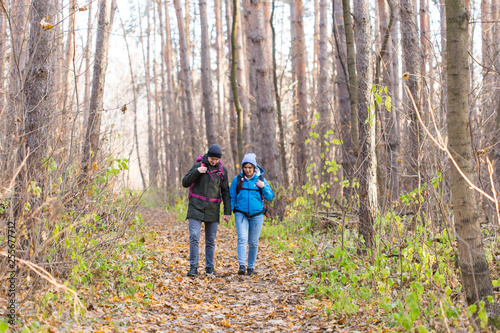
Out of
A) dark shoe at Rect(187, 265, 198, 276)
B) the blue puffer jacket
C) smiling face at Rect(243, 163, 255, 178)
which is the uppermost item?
smiling face at Rect(243, 163, 255, 178)

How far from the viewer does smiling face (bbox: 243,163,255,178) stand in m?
6.76

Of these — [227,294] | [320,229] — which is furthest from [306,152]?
[227,294]

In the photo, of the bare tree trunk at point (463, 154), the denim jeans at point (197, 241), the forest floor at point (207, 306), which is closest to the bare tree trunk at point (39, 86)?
the forest floor at point (207, 306)

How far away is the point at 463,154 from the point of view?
3395 millimetres

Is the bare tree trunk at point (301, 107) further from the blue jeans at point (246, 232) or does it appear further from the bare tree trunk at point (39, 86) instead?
the bare tree trunk at point (39, 86)

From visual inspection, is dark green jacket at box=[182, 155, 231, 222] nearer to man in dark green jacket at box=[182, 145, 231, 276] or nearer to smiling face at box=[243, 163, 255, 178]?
man in dark green jacket at box=[182, 145, 231, 276]

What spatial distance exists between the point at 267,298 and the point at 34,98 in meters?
3.90

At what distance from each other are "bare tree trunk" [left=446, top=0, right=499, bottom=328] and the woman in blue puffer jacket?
3.54m

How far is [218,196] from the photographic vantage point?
6801 mm

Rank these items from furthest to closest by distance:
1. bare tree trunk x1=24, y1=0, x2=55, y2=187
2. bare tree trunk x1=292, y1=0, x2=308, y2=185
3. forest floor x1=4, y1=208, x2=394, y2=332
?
bare tree trunk x1=292, y1=0, x2=308, y2=185, bare tree trunk x1=24, y1=0, x2=55, y2=187, forest floor x1=4, y1=208, x2=394, y2=332

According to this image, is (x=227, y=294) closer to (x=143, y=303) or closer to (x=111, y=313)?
(x=143, y=303)

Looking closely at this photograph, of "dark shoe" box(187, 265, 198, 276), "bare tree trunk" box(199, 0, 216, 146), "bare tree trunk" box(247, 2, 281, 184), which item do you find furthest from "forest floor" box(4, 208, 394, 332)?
"bare tree trunk" box(199, 0, 216, 146)

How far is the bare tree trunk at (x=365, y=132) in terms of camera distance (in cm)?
588

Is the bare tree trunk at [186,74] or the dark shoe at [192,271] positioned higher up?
the bare tree trunk at [186,74]
